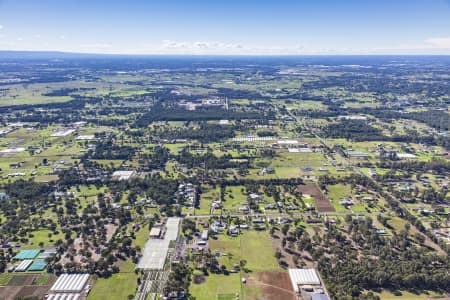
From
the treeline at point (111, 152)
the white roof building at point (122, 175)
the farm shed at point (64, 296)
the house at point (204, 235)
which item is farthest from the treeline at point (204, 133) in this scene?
the farm shed at point (64, 296)

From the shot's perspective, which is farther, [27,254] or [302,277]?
[27,254]

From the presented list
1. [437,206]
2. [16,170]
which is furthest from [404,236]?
[16,170]

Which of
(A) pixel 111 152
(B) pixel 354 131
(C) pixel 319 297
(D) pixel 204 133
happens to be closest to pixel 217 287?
(C) pixel 319 297

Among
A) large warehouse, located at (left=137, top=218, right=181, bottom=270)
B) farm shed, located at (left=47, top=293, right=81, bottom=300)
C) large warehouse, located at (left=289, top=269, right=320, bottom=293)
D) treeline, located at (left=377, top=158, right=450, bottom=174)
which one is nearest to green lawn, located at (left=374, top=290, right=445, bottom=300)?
large warehouse, located at (left=289, top=269, right=320, bottom=293)

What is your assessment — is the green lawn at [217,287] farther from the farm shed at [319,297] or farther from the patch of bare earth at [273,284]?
the farm shed at [319,297]

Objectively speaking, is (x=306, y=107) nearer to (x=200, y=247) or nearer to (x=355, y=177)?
(x=355, y=177)

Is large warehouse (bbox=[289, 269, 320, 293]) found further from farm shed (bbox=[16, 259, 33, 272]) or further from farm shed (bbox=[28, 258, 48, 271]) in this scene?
farm shed (bbox=[16, 259, 33, 272])

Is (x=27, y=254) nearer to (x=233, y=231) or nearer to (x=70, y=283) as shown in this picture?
(x=70, y=283)

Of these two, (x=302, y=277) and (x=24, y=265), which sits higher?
(x=24, y=265)
